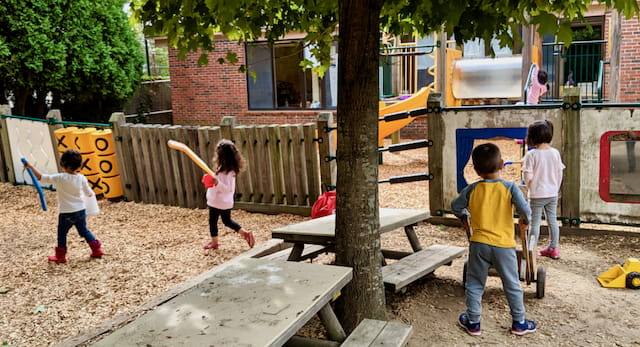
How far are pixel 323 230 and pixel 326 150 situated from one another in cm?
301

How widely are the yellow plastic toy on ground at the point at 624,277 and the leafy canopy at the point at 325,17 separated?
2.06 meters

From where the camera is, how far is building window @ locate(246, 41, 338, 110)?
16.4 m

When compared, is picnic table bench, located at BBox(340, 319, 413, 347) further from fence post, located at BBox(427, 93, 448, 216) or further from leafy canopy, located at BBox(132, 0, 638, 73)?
fence post, located at BBox(427, 93, 448, 216)

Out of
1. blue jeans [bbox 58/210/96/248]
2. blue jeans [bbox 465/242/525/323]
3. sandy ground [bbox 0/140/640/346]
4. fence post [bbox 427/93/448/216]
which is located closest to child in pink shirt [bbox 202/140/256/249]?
sandy ground [bbox 0/140/640/346]

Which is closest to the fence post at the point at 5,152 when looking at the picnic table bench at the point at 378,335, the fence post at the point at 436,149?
the fence post at the point at 436,149

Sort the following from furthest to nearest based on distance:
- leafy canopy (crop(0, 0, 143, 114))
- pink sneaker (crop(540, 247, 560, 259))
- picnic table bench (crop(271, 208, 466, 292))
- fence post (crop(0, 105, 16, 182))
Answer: leafy canopy (crop(0, 0, 143, 114)) < fence post (crop(0, 105, 16, 182)) < pink sneaker (crop(540, 247, 560, 259)) < picnic table bench (crop(271, 208, 466, 292))

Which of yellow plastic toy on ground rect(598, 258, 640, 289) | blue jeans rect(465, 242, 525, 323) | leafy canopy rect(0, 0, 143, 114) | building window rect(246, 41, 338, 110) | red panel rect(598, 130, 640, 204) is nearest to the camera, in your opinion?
blue jeans rect(465, 242, 525, 323)

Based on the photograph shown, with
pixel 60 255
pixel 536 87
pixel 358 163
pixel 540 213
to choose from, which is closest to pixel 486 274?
pixel 358 163

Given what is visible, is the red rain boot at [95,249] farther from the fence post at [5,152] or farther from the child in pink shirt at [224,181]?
the fence post at [5,152]

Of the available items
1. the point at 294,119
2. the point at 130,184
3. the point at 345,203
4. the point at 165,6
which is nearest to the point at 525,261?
the point at 345,203

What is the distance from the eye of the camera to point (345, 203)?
360 centimetres

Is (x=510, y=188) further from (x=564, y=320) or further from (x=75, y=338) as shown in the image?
(x=75, y=338)

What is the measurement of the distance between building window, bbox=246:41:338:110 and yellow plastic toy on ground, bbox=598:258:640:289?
39.5ft

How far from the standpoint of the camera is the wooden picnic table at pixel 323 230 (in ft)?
13.9
